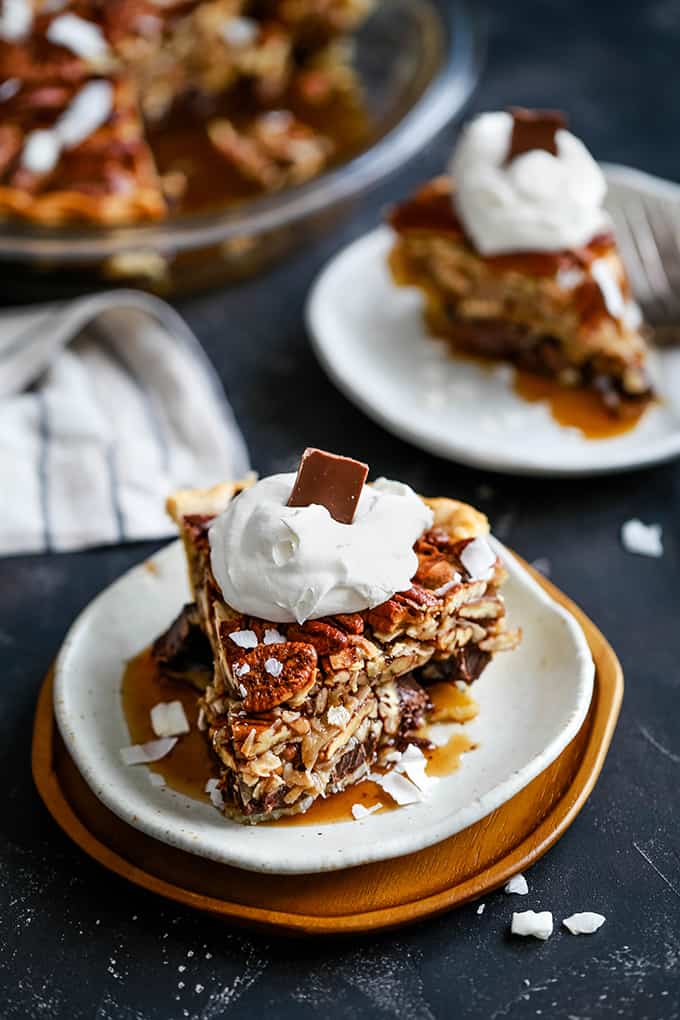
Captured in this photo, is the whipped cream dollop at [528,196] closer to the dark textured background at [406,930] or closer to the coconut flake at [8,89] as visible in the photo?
the dark textured background at [406,930]

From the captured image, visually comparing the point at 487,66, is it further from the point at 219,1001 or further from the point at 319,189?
the point at 219,1001

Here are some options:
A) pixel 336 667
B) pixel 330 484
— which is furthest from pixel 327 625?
pixel 330 484

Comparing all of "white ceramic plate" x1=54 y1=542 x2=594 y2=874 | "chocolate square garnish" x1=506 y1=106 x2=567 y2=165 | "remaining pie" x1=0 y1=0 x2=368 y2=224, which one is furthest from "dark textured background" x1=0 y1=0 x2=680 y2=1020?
"chocolate square garnish" x1=506 y1=106 x2=567 y2=165

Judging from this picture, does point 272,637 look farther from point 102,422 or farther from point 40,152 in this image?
point 40,152

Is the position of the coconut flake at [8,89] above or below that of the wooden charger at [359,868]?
above

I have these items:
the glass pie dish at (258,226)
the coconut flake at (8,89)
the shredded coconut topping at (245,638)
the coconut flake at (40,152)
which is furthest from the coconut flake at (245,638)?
the coconut flake at (8,89)

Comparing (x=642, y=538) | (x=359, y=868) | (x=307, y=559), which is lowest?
(x=642, y=538)

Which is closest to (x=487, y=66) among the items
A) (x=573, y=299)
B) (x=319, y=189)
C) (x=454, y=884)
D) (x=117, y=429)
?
(x=319, y=189)
